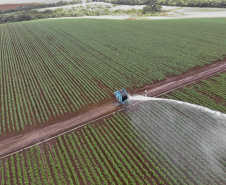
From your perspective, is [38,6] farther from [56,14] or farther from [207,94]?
[207,94]

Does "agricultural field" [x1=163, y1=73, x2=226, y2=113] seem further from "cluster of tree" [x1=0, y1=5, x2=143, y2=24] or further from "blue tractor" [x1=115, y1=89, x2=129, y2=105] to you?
"cluster of tree" [x1=0, y1=5, x2=143, y2=24]

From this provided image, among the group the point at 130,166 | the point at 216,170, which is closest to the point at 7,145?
the point at 130,166

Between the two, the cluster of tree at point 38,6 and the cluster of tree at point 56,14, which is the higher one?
the cluster of tree at point 38,6

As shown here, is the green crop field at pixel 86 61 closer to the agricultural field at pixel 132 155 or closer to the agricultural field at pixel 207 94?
the agricultural field at pixel 207 94

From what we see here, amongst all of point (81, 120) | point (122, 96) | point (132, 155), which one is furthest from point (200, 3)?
point (132, 155)

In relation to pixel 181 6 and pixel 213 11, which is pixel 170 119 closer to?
pixel 213 11

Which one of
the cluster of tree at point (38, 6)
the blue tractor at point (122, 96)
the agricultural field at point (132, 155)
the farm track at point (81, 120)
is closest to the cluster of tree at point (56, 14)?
the cluster of tree at point (38, 6)
